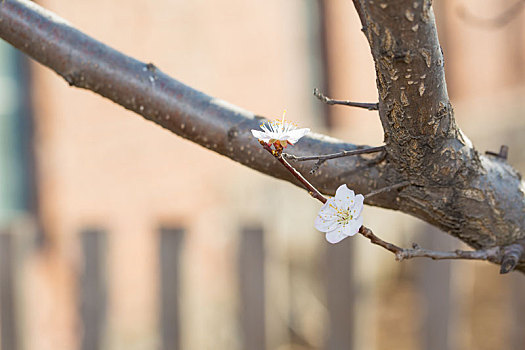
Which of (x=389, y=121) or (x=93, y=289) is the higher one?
(x=389, y=121)

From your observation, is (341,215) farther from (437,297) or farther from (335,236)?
(437,297)

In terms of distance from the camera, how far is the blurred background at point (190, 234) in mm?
2205

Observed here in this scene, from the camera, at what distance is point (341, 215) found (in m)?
0.67

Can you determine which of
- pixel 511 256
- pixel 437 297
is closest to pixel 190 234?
pixel 437 297

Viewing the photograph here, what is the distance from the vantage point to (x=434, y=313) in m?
2.13

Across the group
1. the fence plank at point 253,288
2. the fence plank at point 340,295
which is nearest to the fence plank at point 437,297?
the fence plank at point 340,295

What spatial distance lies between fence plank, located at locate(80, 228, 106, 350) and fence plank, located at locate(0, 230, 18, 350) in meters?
0.26

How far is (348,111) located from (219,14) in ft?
6.07

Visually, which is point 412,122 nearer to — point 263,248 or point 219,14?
point 263,248

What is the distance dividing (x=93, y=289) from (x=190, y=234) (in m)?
0.43

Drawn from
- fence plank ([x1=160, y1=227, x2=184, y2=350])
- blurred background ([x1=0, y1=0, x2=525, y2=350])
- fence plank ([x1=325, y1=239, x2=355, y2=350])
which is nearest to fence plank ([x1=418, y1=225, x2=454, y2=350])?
blurred background ([x1=0, y1=0, x2=525, y2=350])

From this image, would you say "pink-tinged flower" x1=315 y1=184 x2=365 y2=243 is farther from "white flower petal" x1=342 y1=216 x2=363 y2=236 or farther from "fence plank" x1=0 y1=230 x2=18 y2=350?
"fence plank" x1=0 y1=230 x2=18 y2=350

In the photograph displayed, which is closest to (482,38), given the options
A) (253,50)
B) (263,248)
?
(253,50)

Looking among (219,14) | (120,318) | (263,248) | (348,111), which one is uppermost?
(219,14)
